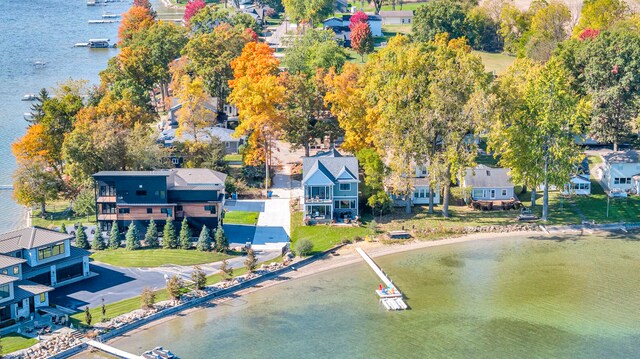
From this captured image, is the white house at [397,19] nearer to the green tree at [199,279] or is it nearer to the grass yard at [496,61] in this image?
the grass yard at [496,61]

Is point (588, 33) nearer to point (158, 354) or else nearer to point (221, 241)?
point (221, 241)


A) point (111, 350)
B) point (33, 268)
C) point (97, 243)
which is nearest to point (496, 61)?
point (97, 243)

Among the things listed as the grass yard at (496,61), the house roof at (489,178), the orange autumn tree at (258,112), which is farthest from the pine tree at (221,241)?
the grass yard at (496,61)

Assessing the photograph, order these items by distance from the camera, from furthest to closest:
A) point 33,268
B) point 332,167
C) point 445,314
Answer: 1. point 332,167
2. point 33,268
3. point 445,314

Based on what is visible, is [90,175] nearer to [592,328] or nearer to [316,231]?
[316,231]

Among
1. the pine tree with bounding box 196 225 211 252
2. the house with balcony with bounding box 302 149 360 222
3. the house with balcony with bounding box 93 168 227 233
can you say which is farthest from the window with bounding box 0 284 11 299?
the house with balcony with bounding box 302 149 360 222

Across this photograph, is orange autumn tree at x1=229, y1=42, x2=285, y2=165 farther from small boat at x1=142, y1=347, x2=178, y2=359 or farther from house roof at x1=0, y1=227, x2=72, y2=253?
small boat at x1=142, y1=347, x2=178, y2=359

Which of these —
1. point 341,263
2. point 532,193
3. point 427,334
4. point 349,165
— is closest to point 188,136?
point 349,165
